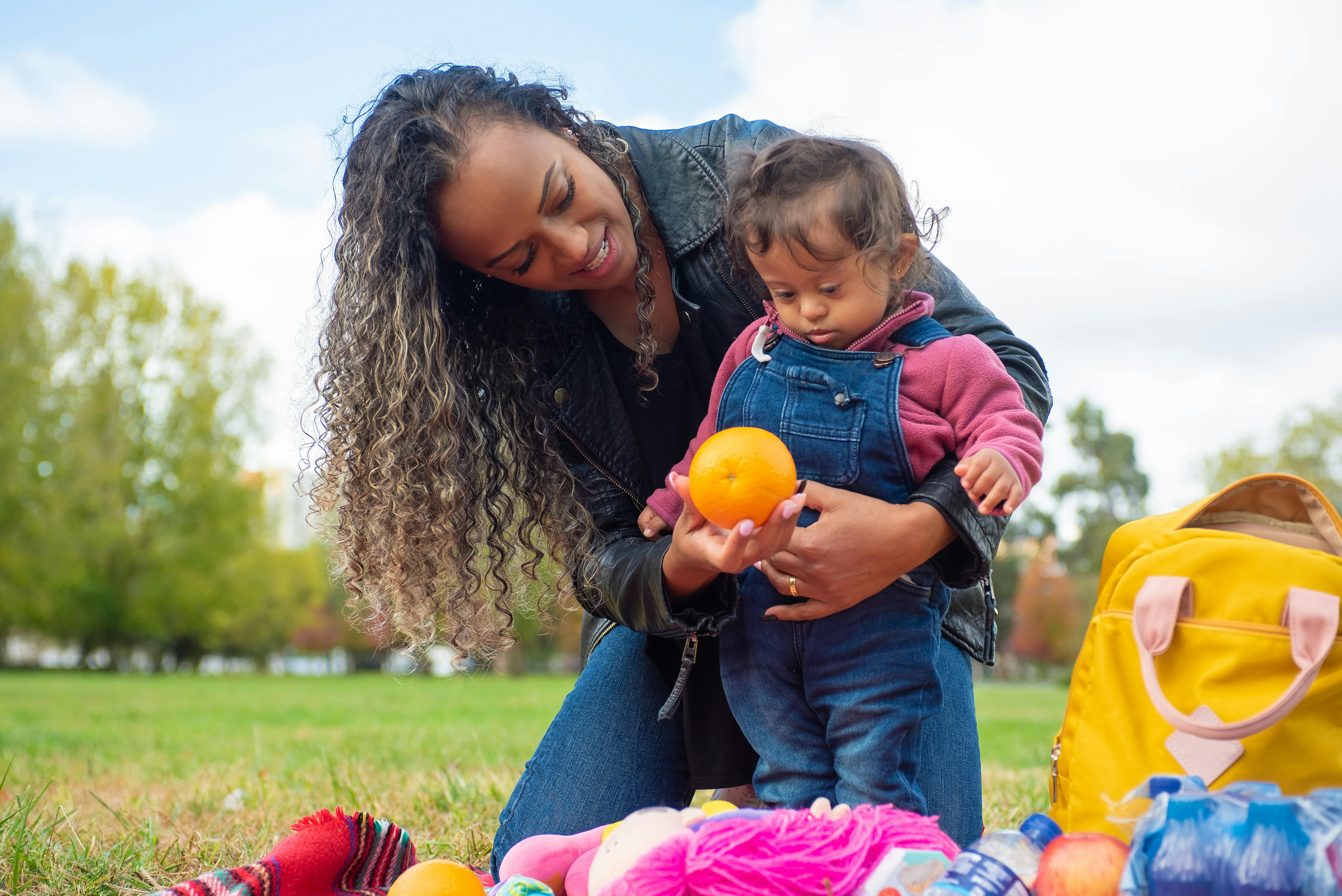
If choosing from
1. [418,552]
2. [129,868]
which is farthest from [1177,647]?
[129,868]

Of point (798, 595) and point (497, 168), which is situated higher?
point (497, 168)

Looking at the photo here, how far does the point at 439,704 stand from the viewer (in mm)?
12039

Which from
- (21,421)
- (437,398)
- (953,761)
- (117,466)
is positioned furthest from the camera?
(117,466)

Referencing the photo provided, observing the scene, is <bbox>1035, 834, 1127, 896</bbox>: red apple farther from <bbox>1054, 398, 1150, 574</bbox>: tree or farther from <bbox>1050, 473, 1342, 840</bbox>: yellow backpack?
<bbox>1054, 398, 1150, 574</bbox>: tree

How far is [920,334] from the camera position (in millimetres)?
2301

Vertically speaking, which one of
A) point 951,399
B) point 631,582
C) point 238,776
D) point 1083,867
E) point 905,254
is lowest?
point 238,776

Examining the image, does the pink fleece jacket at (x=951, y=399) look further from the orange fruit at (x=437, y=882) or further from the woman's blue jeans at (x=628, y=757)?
the orange fruit at (x=437, y=882)

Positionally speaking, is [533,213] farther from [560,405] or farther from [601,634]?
[601,634]

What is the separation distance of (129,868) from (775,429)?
6.29 ft

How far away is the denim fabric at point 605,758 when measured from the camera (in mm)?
2701

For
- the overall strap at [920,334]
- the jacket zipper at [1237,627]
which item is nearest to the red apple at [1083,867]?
the jacket zipper at [1237,627]

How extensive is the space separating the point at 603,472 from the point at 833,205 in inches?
45.0

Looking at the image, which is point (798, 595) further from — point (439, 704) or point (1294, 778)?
point (439, 704)

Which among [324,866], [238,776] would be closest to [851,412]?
[324,866]
